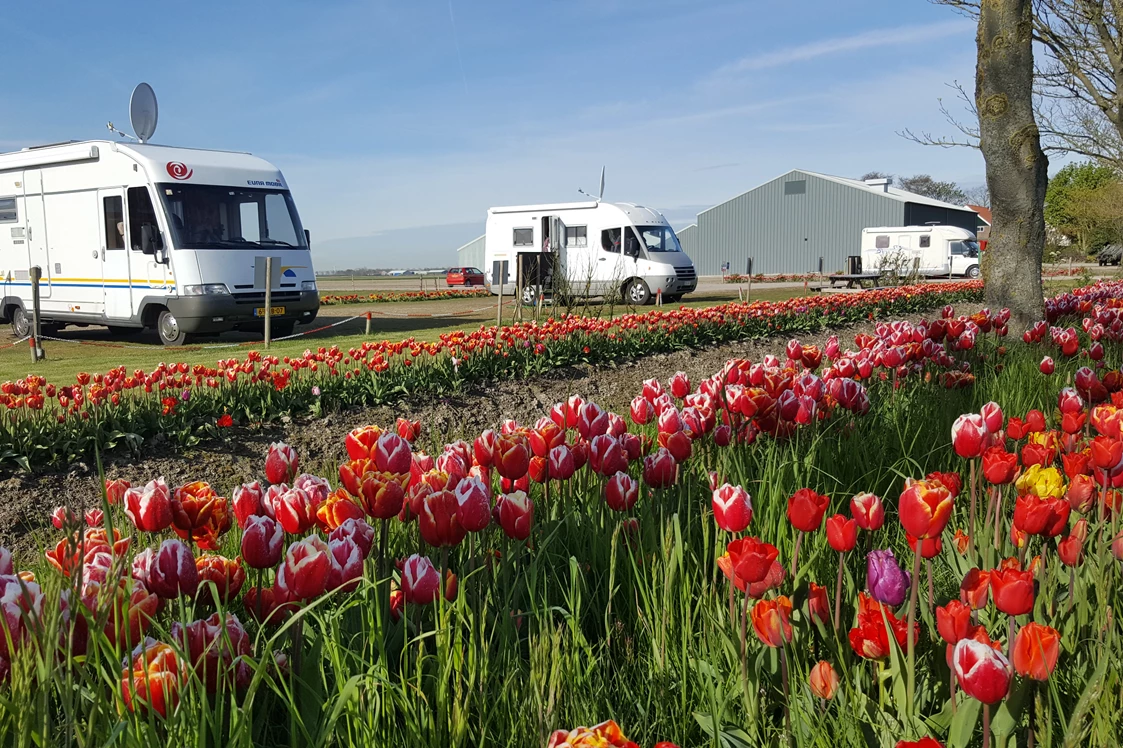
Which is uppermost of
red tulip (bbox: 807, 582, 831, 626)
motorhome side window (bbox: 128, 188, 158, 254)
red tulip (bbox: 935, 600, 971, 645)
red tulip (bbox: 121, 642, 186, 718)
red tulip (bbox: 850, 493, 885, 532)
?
motorhome side window (bbox: 128, 188, 158, 254)

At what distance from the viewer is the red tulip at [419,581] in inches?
65.4

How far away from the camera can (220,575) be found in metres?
1.66

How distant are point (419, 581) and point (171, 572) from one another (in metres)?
0.42

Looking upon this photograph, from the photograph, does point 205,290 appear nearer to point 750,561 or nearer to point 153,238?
point 153,238

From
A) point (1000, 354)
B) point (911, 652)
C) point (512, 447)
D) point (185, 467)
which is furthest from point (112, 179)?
point (911, 652)

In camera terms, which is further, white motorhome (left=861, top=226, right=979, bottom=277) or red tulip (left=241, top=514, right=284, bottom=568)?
white motorhome (left=861, top=226, right=979, bottom=277)

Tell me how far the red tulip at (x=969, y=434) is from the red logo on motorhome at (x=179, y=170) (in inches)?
548

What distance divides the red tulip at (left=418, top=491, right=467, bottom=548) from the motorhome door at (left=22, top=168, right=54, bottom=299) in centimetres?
1612

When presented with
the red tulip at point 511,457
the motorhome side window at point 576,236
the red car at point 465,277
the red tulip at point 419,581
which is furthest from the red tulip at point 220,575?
the red car at point 465,277

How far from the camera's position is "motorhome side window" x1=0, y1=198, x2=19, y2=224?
1586 centimetres

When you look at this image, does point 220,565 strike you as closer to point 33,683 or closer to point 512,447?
point 33,683

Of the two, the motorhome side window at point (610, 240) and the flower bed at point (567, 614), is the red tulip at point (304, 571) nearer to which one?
the flower bed at point (567, 614)

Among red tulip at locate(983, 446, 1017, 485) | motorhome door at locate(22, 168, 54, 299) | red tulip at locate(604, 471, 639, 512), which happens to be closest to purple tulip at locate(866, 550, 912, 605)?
red tulip at locate(983, 446, 1017, 485)

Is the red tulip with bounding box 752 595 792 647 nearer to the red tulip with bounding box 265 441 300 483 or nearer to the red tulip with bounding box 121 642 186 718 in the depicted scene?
the red tulip with bounding box 121 642 186 718
